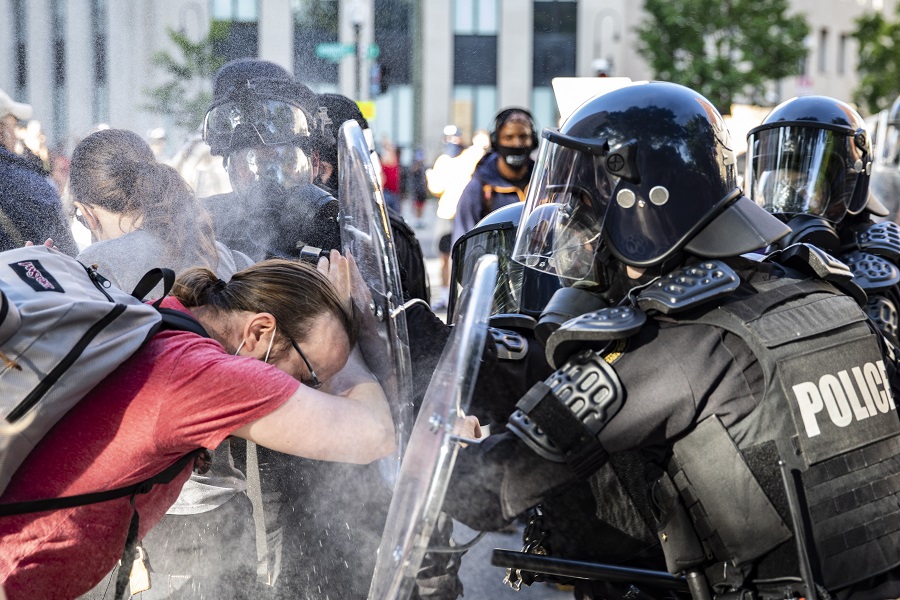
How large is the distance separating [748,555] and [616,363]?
0.38 m

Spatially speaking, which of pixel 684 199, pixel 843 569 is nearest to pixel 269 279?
pixel 684 199

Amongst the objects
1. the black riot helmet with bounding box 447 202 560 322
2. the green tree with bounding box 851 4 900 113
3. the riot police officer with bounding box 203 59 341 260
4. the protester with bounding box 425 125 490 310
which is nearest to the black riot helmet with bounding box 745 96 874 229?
the black riot helmet with bounding box 447 202 560 322

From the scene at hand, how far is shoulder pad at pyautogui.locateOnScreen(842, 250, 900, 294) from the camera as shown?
2.74 m

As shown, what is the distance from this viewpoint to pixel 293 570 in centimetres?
260

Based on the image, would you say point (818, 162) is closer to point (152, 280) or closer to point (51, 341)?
point (152, 280)

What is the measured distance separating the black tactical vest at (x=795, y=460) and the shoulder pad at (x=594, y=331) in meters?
0.09

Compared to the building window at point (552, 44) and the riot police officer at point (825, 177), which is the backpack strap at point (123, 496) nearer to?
the riot police officer at point (825, 177)

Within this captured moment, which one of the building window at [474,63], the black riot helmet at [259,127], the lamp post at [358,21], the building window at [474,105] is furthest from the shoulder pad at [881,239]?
the building window at [474,105]

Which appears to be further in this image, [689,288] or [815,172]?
[815,172]

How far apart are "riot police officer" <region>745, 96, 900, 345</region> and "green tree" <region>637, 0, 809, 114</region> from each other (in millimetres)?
19055

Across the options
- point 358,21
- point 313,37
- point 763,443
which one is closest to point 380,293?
point 763,443

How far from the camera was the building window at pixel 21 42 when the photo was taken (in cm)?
396

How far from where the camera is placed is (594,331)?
5.49 ft

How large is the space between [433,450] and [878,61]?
28.8m
